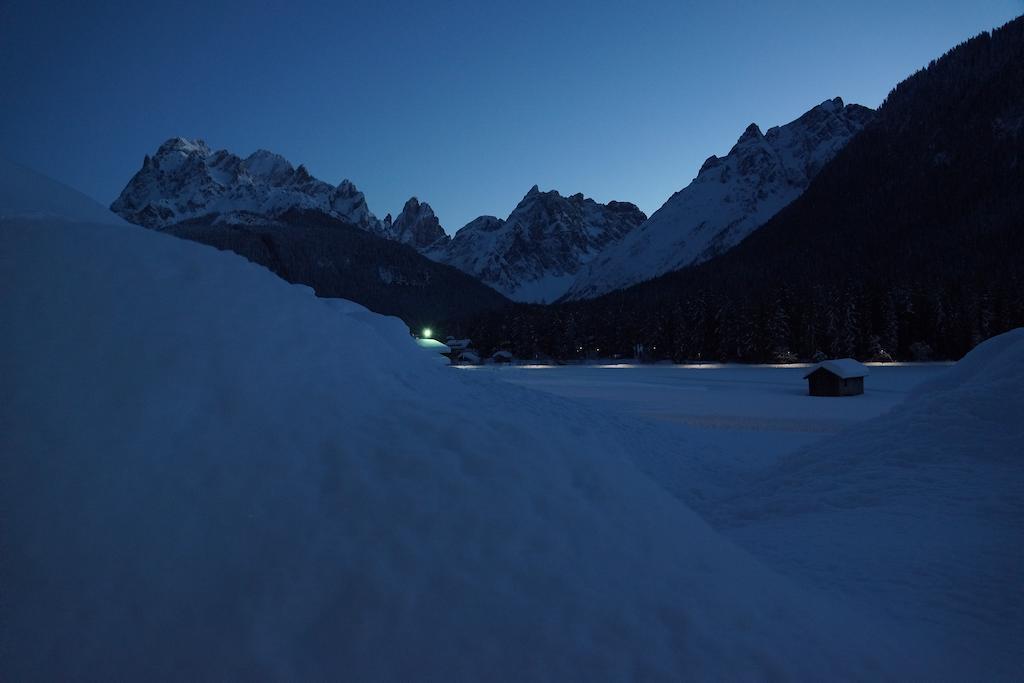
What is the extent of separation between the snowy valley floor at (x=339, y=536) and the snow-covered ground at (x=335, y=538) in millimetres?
20

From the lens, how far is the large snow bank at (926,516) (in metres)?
4.79

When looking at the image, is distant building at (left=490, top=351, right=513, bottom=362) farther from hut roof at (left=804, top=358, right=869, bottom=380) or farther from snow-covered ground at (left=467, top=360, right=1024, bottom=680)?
snow-covered ground at (left=467, top=360, right=1024, bottom=680)

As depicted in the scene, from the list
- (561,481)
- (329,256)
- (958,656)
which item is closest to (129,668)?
(561,481)

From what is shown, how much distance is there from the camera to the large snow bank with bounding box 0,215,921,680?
11.3ft

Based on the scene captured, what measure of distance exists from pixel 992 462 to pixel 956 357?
58108 millimetres

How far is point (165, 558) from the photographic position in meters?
3.81

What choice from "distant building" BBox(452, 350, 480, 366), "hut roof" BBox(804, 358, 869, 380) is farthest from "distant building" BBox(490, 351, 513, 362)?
"hut roof" BBox(804, 358, 869, 380)

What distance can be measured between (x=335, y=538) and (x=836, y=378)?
3685 cm

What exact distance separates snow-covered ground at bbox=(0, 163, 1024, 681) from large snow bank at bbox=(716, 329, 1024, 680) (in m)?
0.04

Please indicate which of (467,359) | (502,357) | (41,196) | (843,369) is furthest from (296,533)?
(502,357)

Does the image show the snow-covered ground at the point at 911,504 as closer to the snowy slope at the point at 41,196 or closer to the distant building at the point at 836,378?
the snowy slope at the point at 41,196

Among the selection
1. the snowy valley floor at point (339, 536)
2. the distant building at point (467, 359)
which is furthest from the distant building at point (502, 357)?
the snowy valley floor at point (339, 536)

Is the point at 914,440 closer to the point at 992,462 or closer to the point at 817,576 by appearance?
the point at 992,462

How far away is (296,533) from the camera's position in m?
4.08
